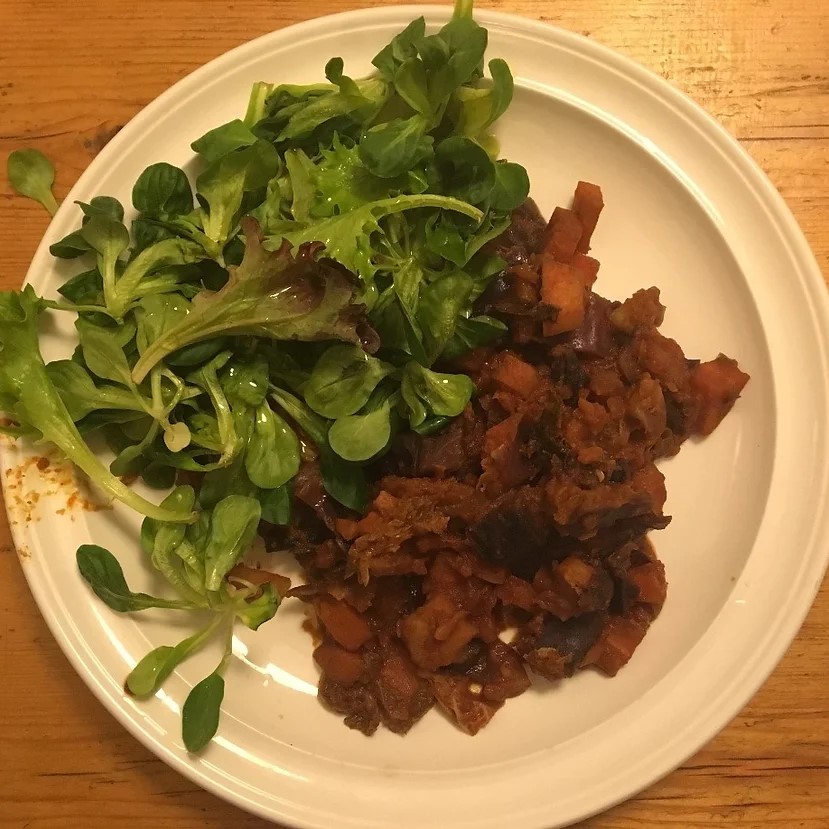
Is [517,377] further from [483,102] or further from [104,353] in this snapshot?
[104,353]

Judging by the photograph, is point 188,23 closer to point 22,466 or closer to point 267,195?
point 267,195

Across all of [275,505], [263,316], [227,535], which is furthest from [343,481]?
[263,316]

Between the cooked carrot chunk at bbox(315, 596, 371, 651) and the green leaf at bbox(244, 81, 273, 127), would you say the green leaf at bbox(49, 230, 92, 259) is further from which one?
the cooked carrot chunk at bbox(315, 596, 371, 651)

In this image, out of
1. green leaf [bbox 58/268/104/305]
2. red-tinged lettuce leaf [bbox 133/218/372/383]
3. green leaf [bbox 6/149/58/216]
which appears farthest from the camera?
green leaf [bbox 6/149/58/216]

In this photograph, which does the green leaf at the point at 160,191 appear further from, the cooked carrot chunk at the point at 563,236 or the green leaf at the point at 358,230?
the cooked carrot chunk at the point at 563,236

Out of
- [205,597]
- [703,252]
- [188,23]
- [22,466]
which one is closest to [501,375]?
[703,252]

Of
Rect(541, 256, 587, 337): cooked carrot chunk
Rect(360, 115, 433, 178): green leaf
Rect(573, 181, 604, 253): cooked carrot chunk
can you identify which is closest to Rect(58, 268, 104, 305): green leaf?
Rect(360, 115, 433, 178): green leaf
